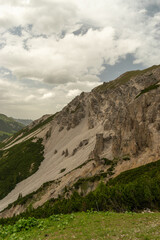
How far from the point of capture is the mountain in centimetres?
4688

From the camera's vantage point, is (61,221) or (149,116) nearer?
(61,221)

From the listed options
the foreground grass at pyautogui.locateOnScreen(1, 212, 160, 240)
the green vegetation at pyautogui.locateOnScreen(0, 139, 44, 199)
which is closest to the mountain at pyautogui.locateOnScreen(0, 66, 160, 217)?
the green vegetation at pyautogui.locateOnScreen(0, 139, 44, 199)

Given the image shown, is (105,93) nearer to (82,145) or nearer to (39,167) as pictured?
(82,145)

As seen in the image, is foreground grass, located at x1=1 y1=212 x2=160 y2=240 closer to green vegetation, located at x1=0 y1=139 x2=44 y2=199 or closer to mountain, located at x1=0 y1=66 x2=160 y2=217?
mountain, located at x1=0 y1=66 x2=160 y2=217

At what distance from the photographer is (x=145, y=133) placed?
4650cm

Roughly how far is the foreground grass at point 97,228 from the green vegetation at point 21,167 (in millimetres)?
89181

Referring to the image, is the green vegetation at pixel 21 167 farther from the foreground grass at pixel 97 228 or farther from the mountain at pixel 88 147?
the foreground grass at pixel 97 228

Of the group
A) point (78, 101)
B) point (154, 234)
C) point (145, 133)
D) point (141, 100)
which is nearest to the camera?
point (154, 234)

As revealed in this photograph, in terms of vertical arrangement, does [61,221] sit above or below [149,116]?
below

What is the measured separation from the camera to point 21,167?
4483 inches

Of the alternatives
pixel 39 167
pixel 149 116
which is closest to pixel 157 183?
pixel 149 116

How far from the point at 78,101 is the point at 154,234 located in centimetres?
15236

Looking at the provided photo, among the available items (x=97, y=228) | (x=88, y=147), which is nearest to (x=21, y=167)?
(x=88, y=147)

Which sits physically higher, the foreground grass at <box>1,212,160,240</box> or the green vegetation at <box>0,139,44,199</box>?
the foreground grass at <box>1,212,160,240</box>
